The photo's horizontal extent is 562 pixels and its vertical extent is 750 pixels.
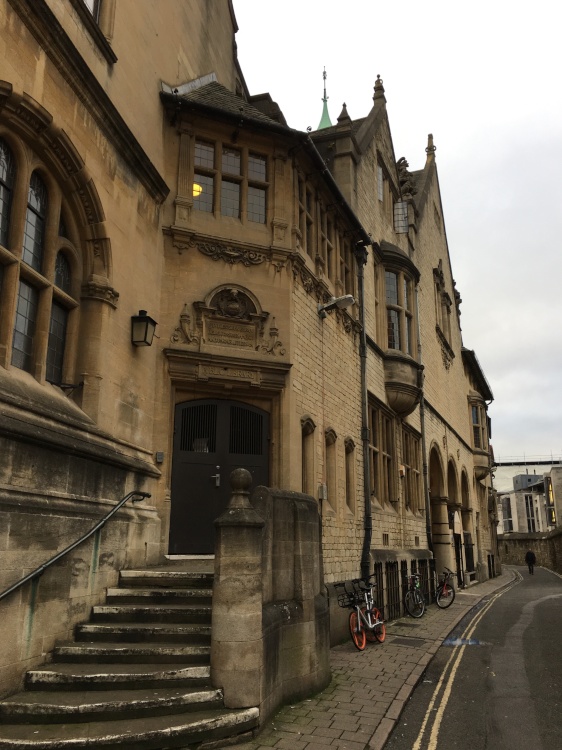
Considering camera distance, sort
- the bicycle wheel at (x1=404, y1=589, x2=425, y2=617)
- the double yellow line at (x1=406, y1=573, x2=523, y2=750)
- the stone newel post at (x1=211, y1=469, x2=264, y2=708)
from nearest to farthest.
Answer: the stone newel post at (x1=211, y1=469, x2=264, y2=708) < the double yellow line at (x1=406, y1=573, x2=523, y2=750) < the bicycle wheel at (x1=404, y1=589, x2=425, y2=617)

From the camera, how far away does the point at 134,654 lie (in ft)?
20.3

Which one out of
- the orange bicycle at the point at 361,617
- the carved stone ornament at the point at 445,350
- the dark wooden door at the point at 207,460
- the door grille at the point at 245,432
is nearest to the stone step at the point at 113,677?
the dark wooden door at the point at 207,460

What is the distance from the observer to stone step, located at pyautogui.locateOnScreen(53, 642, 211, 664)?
6.20 m

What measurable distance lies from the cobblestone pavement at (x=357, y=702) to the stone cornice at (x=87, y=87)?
7.87 metres

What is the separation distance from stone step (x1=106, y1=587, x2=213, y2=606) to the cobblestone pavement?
1.57 m

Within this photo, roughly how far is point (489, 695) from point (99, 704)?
5.12 metres

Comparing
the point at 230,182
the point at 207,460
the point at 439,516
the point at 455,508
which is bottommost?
the point at 439,516

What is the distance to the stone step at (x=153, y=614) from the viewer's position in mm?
6957

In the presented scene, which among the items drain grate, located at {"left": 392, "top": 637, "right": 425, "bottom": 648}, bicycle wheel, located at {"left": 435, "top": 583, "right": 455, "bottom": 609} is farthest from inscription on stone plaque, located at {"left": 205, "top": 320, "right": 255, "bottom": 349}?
bicycle wheel, located at {"left": 435, "top": 583, "right": 455, "bottom": 609}

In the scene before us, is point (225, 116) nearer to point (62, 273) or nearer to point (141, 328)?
point (141, 328)

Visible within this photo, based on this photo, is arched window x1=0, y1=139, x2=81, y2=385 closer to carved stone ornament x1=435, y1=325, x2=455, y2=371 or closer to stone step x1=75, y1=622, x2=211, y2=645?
stone step x1=75, y1=622, x2=211, y2=645

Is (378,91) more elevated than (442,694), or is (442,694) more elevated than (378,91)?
(378,91)

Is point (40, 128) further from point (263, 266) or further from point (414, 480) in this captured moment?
point (414, 480)

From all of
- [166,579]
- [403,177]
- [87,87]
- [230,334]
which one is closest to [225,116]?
[87,87]
